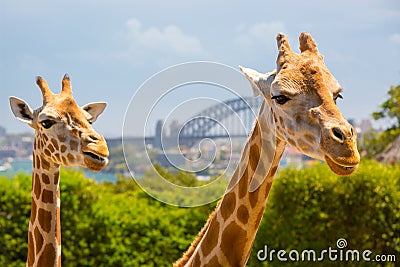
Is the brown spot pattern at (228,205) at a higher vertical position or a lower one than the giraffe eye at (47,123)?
lower

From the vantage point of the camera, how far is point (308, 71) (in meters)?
2.26

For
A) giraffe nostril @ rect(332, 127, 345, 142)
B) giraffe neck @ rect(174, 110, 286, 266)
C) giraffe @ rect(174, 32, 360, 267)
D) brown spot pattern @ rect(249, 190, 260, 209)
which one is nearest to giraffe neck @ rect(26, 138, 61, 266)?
giraffe @ rect(174, 32, 360, 267)

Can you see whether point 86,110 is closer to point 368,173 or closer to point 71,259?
point 71,259

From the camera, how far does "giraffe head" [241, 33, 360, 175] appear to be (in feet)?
6.64

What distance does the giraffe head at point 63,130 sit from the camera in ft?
11.0

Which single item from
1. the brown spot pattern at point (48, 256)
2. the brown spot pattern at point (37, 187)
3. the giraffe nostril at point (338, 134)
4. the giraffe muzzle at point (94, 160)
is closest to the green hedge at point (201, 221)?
the brown spot pattern at point (37, 187)

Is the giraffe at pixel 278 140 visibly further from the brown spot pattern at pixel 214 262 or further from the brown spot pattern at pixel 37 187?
the brown spot pattern at pixel 37 187

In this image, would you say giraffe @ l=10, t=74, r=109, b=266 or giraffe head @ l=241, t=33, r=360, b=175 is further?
giraffe @ l=10, t=74, r=109, b=266

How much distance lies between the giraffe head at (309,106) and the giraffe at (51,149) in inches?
52.7

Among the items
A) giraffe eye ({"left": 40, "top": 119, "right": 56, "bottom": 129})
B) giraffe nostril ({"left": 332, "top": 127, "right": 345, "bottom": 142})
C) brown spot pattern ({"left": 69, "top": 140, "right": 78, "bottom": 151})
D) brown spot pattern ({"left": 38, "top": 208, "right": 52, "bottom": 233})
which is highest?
giraffe eye ({"left": 40, "top": 119, "right": 56, "bottom": 129})

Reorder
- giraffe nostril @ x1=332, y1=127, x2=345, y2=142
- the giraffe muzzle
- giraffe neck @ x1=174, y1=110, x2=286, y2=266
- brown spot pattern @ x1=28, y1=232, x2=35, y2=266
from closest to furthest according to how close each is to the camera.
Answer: giraffe nostril @ x1=332, y1=127, x2=345, y2=142 → giraffe neck @ x1=174, y1=110, x2=286, y2=266 → the giraffe muzzle → brown spot pattern @ x1=28, y1=232, x2=35, y2=266

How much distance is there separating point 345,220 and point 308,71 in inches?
192

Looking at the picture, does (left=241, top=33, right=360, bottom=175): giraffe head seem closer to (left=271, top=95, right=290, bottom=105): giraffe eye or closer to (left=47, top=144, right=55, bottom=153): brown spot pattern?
(left=271, top=95, right=290, bottom=105): giraffe eye
